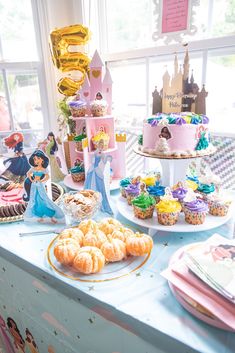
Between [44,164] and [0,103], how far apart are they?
45.8 inches

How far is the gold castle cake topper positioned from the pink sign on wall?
1.73 feet

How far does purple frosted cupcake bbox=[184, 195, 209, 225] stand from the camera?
92cm

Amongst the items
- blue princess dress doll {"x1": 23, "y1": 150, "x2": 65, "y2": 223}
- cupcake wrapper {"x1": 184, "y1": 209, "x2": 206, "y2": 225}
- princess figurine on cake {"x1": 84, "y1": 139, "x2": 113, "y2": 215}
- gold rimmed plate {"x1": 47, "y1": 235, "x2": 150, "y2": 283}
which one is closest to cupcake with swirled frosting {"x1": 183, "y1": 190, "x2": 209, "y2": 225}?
cupcake wrapper {"x1": 184, "y1": 209, "x2": 206, "y2": 225}

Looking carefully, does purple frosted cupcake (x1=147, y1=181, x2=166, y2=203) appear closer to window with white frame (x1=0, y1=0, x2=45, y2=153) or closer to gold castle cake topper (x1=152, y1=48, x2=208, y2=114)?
gold castle cake topper (x1=152, y1=48, x2=208, y2=114)

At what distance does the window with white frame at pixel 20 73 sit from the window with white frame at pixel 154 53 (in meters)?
0.50

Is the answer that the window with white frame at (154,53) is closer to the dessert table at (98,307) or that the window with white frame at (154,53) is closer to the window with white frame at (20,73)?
the window with white frame at (20,73)

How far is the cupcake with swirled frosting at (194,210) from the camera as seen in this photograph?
923 millimetres

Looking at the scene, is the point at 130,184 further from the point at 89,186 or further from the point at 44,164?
the point at 44,164

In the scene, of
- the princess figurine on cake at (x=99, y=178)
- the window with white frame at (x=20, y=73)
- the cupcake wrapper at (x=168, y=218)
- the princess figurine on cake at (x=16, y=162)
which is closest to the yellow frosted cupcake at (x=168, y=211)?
the cupcake wrapper at (x=168, y=218)

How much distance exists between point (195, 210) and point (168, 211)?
9 cm

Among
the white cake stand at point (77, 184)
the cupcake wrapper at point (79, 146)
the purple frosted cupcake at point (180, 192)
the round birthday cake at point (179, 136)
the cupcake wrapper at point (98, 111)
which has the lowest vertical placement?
the white cake stand at point (77, 184)

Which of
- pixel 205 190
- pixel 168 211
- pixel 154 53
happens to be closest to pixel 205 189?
pixel 205 190

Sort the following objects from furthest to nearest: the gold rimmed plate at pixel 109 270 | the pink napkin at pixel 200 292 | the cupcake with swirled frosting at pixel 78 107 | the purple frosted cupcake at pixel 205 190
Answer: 1. the cupcake with swirled frosting at pixel 78 107
2. the purple frosted cupcake at pixel 205 190
3. the gold rimmed plate at pixel 109 270
4. the pink napkin at pixel 200 292

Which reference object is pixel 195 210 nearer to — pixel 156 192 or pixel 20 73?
pixel 156 192
